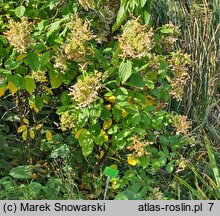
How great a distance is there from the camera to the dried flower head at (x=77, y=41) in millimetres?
2480

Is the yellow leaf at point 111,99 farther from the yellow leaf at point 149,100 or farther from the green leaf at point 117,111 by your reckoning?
the yellow leaf at point 149,100

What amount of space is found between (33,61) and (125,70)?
1.45 ft

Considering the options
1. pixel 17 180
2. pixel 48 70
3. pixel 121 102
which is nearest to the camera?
pixel 121 102

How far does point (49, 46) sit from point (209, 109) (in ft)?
4.27

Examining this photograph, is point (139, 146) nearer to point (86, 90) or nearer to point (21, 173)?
point (86, 90)

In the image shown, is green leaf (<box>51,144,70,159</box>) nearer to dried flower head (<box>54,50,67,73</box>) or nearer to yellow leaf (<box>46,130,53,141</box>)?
yellow leaf (<box>46,130,53,141</box>)

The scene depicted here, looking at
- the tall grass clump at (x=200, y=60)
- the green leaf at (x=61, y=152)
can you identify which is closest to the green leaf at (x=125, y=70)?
the green leaf at (x=61, y=152)

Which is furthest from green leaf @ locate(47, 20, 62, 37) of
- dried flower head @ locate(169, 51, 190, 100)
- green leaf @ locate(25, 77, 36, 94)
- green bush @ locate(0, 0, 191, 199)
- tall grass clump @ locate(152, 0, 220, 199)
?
tall grass clump @ locate(152, 0, 220, 199)

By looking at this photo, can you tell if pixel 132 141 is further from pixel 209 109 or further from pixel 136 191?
pixel 209 109

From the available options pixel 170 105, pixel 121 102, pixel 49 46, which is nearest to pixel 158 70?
pixel 121 102

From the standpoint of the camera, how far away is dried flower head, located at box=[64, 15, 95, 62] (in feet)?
8.14

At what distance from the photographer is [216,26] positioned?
377 cm

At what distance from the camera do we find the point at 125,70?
8.24 ft

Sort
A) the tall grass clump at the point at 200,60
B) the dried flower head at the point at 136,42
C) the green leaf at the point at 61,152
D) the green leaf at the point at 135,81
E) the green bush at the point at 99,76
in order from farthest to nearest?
the tall grass clump at the point at 200,60
the green leaf at the point at 61,152
the green leaf at the point at 135,81
the green bush at the point at 99,76
the dried flower head at the point at 136,42
